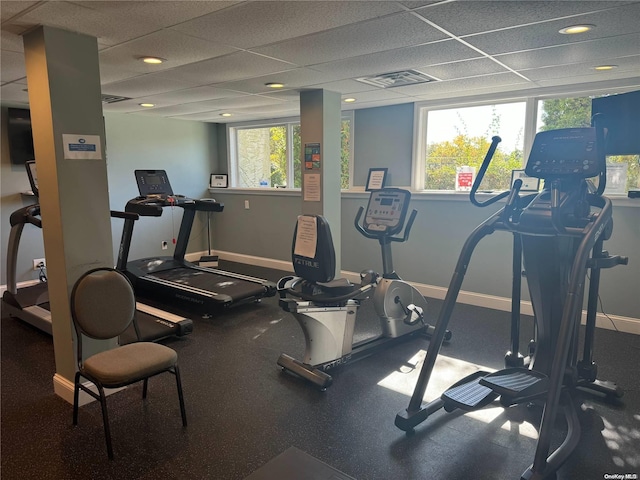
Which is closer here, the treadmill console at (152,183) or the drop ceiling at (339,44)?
the drop ceiling at (339,44)

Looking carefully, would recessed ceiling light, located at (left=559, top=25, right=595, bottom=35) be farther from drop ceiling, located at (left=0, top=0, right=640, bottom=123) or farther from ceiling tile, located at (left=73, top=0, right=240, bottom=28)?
ceiling tile, located at (left=73, top=0, right=240, bottom=28)

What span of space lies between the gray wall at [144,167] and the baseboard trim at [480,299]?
2.34ft

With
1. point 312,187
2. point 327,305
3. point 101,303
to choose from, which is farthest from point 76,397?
point 312,187

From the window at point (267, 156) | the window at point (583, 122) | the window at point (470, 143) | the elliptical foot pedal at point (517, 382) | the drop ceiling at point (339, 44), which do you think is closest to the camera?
the drop ceiling at point (339, 44)

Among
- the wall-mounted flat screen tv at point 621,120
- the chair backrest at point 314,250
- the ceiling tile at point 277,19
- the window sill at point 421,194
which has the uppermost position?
the ceiling tile at point 277,19

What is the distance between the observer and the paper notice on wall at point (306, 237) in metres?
2.93

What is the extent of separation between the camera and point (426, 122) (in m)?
5.01

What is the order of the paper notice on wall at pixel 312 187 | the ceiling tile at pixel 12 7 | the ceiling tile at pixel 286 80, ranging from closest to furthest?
the ceiling tile at pixel 12 7 → the ceiling tile at pixel 286 80 → the paper notice on wall at pixel 312 187

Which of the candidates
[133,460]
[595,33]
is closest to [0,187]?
[133,460]

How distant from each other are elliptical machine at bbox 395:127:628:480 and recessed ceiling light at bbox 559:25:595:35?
583 millimetres

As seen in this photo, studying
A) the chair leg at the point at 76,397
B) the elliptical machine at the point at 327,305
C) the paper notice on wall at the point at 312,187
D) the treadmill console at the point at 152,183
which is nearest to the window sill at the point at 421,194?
the paper notice on wall at the point at 312,187

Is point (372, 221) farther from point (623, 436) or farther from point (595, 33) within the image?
point (623, 436)

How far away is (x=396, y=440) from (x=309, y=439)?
468mm

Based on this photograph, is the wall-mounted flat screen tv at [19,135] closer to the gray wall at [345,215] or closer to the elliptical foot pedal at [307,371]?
the gray wall at [345,215]
